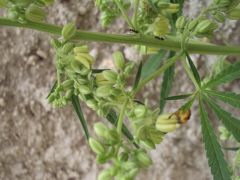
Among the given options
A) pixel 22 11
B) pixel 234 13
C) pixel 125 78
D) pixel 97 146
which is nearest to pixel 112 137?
pixel 97 146

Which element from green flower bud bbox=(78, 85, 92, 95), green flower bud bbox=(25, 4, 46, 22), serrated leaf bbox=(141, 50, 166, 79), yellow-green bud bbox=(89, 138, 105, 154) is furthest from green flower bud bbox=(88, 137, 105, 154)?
serrated leaf bbox=(141, 50, 166, 79)

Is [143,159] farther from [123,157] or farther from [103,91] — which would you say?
[103,91]

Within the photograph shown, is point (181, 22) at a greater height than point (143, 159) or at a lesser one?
greater

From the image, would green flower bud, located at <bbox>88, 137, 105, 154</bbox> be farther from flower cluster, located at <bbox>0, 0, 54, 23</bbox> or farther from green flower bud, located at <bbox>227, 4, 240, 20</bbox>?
green flower bud, located at <bbox>227, 4, 240, 20</bbox>

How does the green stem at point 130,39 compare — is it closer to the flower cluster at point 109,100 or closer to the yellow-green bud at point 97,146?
the flower cluster at point 109,100

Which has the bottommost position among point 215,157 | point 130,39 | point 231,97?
point 215,157
